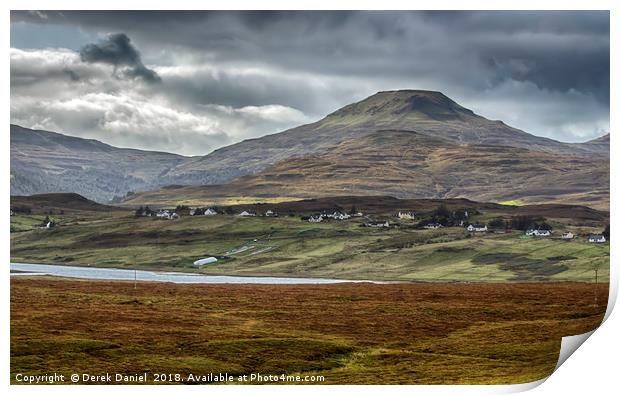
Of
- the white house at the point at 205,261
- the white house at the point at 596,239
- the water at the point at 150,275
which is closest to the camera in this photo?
the water at the point at 150,275

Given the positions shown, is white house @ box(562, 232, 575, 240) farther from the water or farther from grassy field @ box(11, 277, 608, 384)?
grassy field @ box(11, 277, 608, 384)

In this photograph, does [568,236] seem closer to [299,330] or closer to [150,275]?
[150,275]

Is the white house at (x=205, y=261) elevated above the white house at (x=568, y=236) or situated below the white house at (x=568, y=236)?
below

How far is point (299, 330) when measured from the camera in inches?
3794

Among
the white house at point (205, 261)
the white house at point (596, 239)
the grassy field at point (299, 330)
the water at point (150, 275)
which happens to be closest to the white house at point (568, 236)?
the white house at point (596, 239)

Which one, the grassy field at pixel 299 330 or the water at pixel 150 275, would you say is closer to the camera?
the grassy field at pixel 299 330

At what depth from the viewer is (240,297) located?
380ft

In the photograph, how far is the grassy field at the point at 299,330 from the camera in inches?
3172

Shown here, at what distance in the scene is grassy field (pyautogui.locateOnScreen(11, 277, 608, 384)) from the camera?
80.6 metres

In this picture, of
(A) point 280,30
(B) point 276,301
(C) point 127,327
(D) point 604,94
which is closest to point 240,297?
(B) point 276,301

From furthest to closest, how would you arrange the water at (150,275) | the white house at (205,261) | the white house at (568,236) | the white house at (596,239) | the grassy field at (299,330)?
1. the white house at (568,236)
2. the white house at (205,261)
3. the white house at (596,239)
4. the water at (150,275)
5. the grassy field at (299,330)

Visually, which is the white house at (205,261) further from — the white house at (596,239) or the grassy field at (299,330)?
the white house at (596,239)

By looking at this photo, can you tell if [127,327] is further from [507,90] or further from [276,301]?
[507,90]

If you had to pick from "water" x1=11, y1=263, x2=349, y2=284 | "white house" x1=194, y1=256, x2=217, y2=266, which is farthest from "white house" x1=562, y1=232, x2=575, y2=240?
"white house" x1=194, y1=256, x2=217, y2=266
